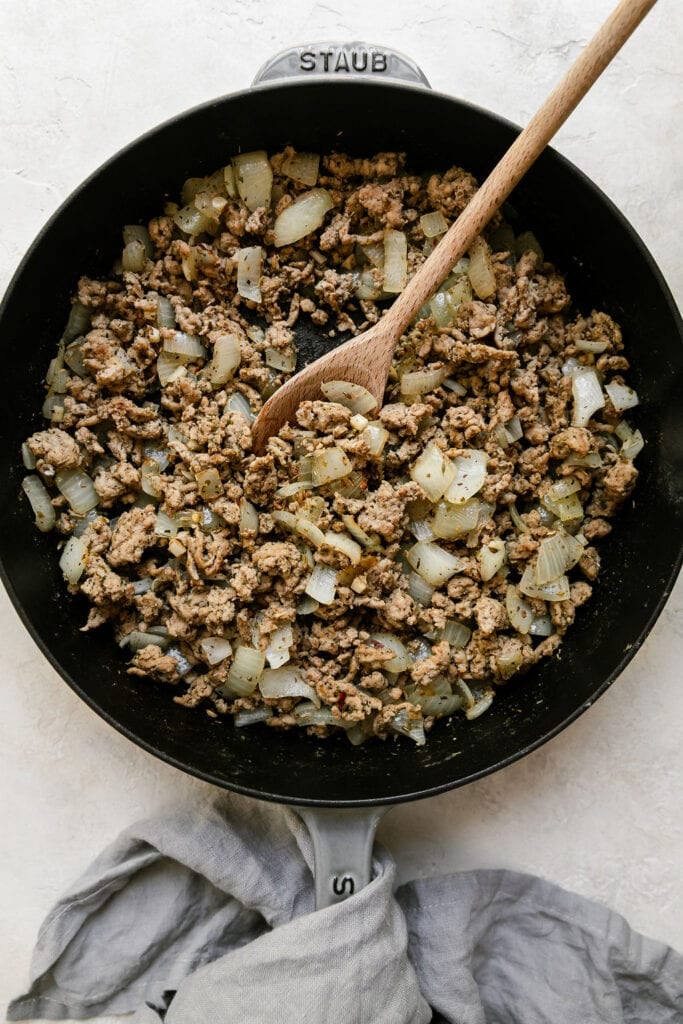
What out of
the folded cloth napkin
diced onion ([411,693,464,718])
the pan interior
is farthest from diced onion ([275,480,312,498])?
the folded cloth napkin

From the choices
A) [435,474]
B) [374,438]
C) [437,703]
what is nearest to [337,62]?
[374,438]

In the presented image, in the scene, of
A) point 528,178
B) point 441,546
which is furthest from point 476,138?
point 441,546

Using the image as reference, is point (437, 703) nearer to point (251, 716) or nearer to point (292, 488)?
point (251, 716)

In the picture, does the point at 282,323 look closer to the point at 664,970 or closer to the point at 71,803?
the point at 71,803

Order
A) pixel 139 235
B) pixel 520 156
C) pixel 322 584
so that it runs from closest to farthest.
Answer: pixel 520 156
pixel 322 584
pixel 139 235

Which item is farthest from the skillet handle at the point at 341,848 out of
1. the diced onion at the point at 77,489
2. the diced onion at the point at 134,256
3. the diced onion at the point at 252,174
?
the diced onion at the point at 252,174

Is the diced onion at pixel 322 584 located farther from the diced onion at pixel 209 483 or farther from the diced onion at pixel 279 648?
the diced onion at pixel 209 483
